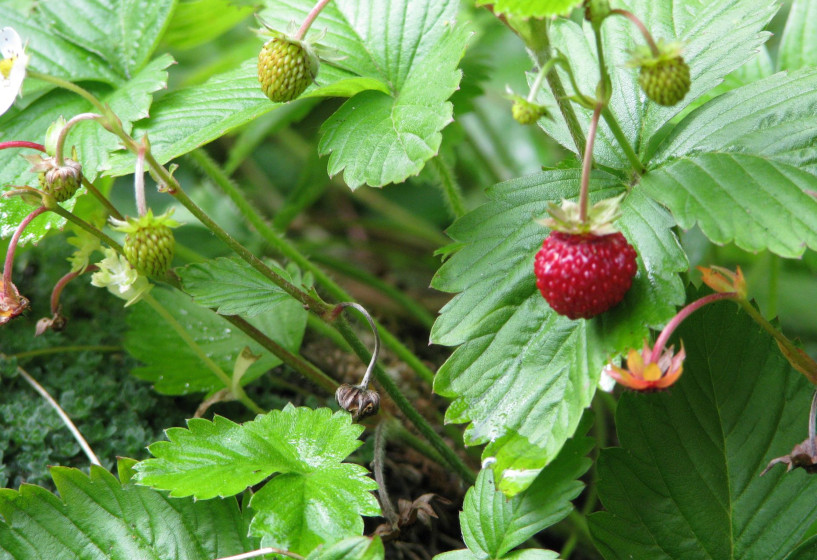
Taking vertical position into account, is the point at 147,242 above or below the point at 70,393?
above

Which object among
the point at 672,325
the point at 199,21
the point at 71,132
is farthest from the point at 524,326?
the point at 199,21

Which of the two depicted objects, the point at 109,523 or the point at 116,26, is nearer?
the point at 109,523

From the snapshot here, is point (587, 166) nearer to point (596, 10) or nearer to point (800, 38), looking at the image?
point (596, 10)

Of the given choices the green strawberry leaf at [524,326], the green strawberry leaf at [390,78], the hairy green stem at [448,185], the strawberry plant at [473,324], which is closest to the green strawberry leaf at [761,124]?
the strawberry plant at [473,324]

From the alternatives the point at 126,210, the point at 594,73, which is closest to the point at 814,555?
the point at 594,73

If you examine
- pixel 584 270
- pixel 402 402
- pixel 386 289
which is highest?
pixel 584 270

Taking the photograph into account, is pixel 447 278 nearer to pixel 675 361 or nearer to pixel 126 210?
pixel 675 361

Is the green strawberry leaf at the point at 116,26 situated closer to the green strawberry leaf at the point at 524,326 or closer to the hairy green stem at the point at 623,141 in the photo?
the green strawberry leaf at the point at 524,326
